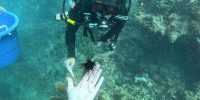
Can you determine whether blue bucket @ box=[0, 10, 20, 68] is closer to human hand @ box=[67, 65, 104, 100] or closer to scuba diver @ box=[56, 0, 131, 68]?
scuba diver @ box=[56, 0, 131, 68]

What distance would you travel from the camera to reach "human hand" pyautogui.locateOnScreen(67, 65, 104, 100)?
167 centimetres

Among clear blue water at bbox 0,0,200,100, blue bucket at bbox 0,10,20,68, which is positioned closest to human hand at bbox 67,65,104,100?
clear blue water at bbox 0,0,200,100

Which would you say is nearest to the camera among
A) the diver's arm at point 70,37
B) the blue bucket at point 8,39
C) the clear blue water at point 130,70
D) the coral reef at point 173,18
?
the diver's arm at point 70,37

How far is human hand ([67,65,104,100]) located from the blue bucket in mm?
2240

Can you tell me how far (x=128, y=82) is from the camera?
13.2 ft

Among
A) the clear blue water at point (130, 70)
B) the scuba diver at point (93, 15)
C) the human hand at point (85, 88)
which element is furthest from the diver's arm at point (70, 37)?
the clear blue water at point (130, 70)

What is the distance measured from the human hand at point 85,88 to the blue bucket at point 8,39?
224 centimetres

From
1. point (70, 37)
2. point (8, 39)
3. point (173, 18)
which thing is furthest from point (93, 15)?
point (173, 18)

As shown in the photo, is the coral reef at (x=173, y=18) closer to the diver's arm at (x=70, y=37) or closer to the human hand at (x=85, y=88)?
the diver's arm at (x=70, y=37)

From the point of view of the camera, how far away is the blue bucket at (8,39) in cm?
307

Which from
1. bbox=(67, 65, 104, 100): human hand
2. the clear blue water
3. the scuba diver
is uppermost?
the scuba diver

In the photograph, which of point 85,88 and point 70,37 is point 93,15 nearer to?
point 70,37

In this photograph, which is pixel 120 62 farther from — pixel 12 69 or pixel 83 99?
pixel 12 69

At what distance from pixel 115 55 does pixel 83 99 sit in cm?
277
